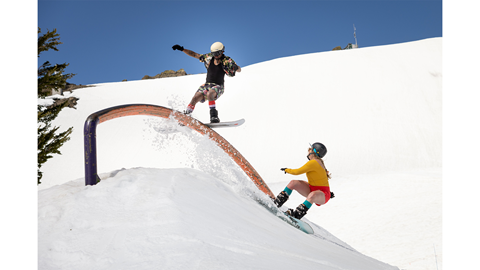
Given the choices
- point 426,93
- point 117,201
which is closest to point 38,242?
point 117,201

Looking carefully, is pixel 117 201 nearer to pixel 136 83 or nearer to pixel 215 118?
pixel 215 118

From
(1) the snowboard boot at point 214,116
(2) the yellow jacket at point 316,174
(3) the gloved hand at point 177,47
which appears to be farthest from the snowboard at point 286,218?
(3) the gloved hand at point 177,47

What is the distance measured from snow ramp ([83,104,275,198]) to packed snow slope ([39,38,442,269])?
11 cm

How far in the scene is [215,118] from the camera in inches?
152

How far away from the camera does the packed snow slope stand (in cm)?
181

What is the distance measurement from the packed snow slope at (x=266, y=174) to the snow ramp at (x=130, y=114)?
11 cm

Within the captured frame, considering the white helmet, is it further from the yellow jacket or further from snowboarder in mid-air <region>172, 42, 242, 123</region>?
the yellow jacket

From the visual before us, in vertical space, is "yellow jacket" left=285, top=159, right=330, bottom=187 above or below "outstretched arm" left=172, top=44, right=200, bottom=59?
below

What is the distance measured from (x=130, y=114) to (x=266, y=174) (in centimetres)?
760

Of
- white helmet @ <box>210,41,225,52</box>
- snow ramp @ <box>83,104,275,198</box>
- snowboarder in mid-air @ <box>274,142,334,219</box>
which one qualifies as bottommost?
snowboarder in mid-air @ <box>274,142,334,219</box>

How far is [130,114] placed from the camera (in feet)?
9.98

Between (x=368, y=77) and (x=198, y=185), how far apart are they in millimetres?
16000

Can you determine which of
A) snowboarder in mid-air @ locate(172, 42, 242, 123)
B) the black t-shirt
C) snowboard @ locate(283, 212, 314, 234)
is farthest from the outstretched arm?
snowboard @ locate(283, 212, 314, 234)

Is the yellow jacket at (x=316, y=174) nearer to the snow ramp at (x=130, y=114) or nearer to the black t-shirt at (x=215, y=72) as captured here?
the snow ramp at (x=130, y=114)
